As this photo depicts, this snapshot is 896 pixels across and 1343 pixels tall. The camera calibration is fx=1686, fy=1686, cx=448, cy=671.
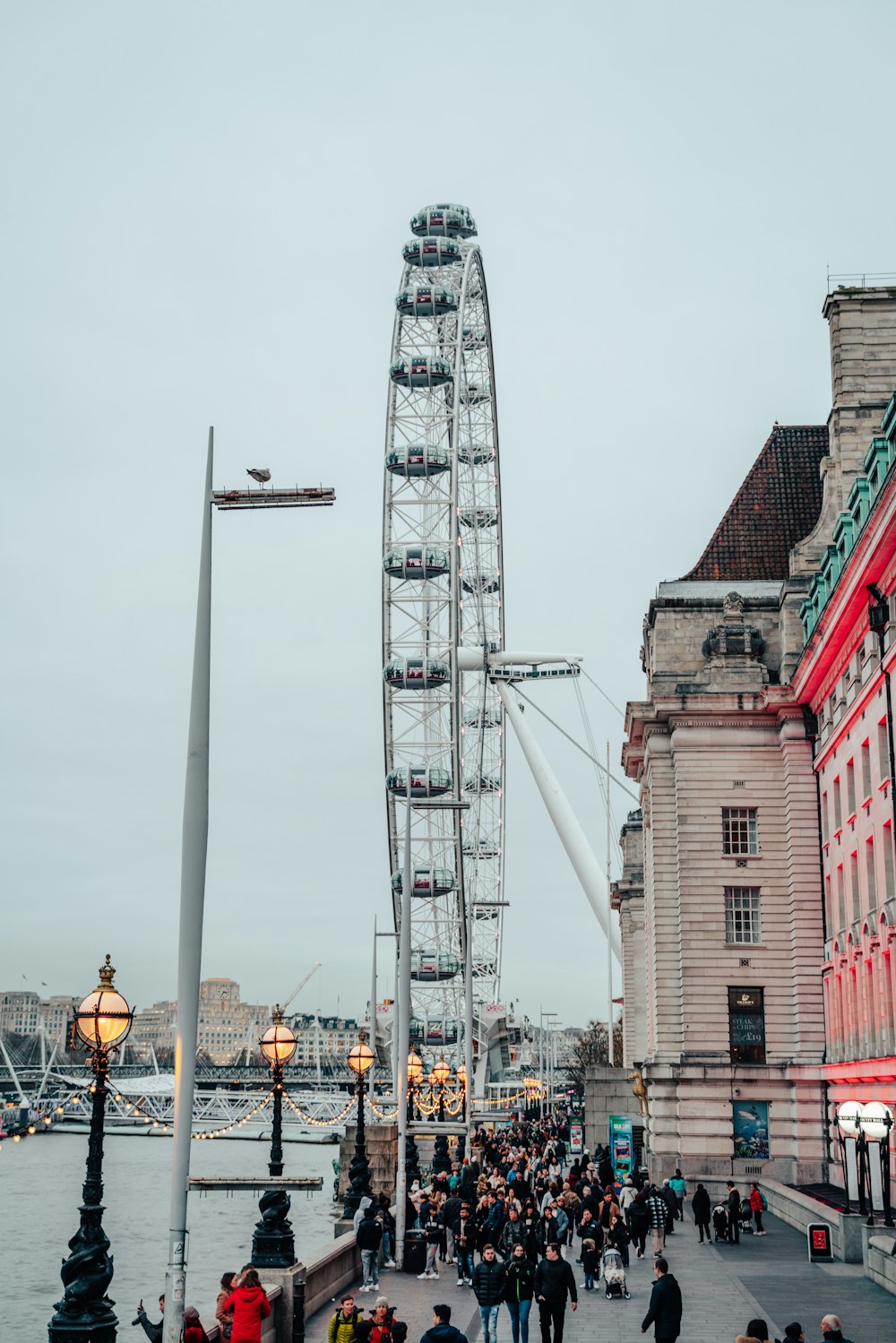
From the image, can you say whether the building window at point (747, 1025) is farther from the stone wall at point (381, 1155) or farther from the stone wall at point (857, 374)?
the stone wall at point (857, 374)

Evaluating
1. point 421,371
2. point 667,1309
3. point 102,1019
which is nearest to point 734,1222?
point 667,1309

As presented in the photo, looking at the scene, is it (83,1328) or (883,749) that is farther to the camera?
(883,749)

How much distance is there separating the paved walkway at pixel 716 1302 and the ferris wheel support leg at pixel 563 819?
3796cm

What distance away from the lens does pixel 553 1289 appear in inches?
859

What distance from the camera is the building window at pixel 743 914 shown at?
175 ft

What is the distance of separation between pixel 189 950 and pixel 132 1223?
7254 centimetres

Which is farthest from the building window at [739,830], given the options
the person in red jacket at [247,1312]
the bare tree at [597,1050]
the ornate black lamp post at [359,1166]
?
the bare tree at [597,1050]

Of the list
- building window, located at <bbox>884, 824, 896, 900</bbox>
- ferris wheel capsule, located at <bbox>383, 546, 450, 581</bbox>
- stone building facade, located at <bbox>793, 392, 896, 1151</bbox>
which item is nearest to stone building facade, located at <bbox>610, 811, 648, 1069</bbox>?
ferris wheel capsule, located at <bbox>383, 546, 450, 581</bbox>

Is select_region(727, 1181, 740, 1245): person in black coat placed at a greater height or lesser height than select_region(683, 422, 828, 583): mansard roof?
lesser

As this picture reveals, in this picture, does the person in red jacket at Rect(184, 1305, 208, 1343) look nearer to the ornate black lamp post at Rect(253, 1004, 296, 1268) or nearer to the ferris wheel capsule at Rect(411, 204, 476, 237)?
the ornate black lamp post at Rect(253, 1004, 296, 1268)

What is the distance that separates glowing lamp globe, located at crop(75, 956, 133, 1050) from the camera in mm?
17297

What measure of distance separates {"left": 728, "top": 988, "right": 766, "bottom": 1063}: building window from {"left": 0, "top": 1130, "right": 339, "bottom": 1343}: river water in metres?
14.6

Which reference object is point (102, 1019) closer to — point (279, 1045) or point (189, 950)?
point (189, 950)

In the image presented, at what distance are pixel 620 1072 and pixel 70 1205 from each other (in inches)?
1515
